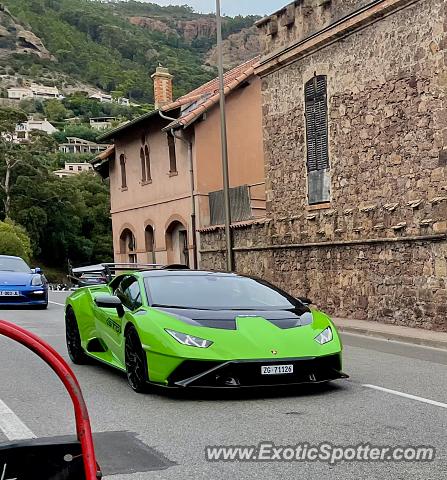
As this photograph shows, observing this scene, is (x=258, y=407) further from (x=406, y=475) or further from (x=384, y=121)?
(x=384, y=121)

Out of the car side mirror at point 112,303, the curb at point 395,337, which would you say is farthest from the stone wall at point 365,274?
the car side mirror at point 112,303

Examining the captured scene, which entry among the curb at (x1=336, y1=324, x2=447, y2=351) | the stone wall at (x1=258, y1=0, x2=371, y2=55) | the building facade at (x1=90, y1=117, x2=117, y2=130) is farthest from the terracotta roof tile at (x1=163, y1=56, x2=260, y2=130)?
the building facade at (x1=90, y1=117, x2=117, y2=130)

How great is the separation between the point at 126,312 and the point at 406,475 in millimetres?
4108

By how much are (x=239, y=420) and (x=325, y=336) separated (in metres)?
1.68

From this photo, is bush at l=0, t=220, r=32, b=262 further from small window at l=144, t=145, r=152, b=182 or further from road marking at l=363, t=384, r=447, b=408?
road marking at l=363, t=384, r=447, b=408

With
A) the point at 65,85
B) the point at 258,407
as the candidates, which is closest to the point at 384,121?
the point at 258,407

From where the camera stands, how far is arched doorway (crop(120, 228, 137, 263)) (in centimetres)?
3503

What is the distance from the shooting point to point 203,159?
92.8ft

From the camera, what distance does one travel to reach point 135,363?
25.7 ft

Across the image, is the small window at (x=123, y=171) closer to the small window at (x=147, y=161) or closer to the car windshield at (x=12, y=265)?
the small window at (x=147, y=161)

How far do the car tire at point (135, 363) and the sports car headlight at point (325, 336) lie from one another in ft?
5.71

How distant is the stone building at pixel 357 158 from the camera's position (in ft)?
50.5

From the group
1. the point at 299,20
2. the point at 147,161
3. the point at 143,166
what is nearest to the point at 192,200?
the point at 147,161

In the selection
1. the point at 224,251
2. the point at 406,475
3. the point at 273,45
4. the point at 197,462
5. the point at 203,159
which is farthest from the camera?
the point at 203,159
